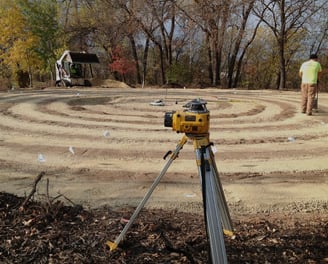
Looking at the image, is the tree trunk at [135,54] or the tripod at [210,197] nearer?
the tripod at [210,197]

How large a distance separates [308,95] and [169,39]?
62.0 ft

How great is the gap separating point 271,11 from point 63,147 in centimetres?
2074

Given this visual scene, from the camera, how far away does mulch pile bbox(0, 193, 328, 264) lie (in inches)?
101

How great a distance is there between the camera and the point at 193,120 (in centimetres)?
230

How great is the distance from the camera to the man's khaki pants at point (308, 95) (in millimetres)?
10125

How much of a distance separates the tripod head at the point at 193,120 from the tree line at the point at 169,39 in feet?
72.9

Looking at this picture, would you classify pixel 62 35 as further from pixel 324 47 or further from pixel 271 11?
pixel 324 47

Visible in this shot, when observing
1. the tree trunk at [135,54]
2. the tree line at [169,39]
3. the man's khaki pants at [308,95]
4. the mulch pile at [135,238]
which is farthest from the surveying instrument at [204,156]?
the tree trunk at [135,54]

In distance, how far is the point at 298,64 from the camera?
29172 mm

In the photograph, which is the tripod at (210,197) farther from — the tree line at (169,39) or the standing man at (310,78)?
the tree line at (169,39)

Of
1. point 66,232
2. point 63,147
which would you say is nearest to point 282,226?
point 66,232

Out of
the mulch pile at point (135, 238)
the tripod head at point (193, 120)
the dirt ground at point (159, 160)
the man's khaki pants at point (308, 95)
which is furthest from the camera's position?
the man's khaki pants at point (308, 95)

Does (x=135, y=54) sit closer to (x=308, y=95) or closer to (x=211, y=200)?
(x=308, y=95)

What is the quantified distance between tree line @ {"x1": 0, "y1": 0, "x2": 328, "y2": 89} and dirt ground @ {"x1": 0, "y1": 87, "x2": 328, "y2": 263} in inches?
593
